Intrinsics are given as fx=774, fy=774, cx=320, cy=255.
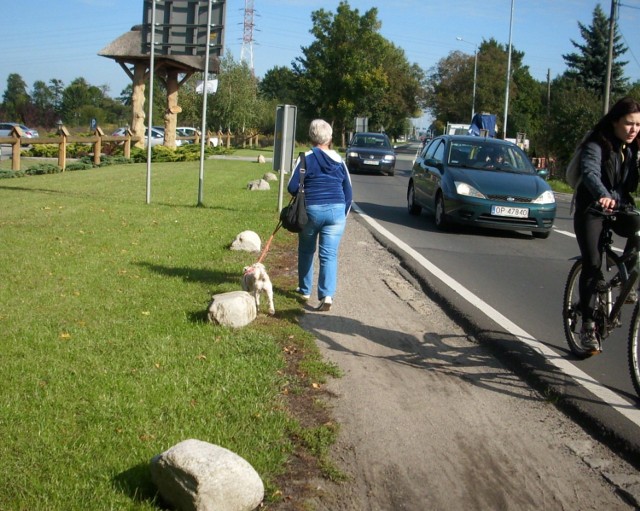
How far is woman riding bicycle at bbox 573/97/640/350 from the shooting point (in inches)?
214

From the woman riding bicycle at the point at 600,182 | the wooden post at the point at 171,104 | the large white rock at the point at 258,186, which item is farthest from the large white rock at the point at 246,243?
the wooden post at the point at 171,104

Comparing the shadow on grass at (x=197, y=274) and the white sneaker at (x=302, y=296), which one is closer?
the white sneaker at (x=302, y=296)

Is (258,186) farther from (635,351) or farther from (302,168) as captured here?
(635,351)

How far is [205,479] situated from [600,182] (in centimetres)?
353

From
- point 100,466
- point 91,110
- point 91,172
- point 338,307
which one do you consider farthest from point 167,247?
point 91,110

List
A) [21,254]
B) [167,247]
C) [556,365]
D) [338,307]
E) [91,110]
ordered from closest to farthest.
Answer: [556,365] < [338,307] < [21,254] < [167,247] < [91,110]

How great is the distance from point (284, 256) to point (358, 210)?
282 inches

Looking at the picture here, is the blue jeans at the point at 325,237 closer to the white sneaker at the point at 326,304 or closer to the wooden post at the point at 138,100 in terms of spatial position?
the white sneaker at the point at 326,304

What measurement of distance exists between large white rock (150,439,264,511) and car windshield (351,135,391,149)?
3060 centimetres

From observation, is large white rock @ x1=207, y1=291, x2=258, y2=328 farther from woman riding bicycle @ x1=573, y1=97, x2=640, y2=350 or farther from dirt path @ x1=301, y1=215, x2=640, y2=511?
woman riding bicycle @ x1=573, y1=97, x2=640, y2=350

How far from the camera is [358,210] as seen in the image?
17234 millimetres

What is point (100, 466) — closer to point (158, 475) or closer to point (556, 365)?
point (158, 475)

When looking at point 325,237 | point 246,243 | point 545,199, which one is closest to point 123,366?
point 325,237

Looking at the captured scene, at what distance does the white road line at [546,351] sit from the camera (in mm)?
4858
